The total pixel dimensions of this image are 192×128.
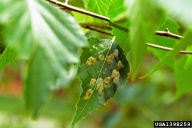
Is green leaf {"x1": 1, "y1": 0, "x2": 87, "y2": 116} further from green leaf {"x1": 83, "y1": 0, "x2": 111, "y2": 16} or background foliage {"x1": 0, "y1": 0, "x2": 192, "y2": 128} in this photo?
green leaf {"x1": 83, "y1": 0, "x2": 111, "y2": 16}

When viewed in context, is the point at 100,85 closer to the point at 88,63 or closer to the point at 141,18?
the point at 88,63

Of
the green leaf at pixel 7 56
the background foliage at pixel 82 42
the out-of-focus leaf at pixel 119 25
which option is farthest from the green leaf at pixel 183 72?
the green leaf at pixel 7 56

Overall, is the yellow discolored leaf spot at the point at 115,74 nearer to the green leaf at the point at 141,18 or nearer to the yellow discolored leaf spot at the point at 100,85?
the yellow discolored leaf spot at the point at 100,85

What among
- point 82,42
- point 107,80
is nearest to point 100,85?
point 107,80

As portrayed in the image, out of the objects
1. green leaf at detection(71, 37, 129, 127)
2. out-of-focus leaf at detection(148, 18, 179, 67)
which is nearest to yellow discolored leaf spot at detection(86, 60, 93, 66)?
green leaf at detection(71, 37, 129, 127)

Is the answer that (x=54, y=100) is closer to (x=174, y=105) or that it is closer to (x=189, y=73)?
(x=174, y=105)

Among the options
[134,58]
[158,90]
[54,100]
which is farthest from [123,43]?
[54,100]

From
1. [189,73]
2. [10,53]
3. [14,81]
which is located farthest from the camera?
[14,81]
